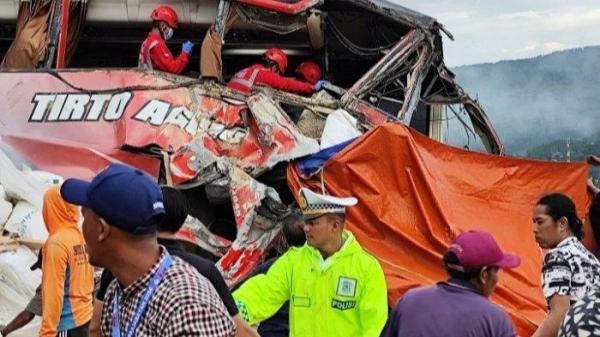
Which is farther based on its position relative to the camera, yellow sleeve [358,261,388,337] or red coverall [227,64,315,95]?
red coverall [227,64,315,95]

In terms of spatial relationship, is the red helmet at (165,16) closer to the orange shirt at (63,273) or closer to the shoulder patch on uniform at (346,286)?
the orange shirt at (63,273)

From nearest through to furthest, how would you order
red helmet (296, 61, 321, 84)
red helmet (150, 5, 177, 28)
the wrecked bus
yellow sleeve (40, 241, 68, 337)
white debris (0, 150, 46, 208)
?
yellow sleeve (40, 241, 68, 337)
the wrecked bus
white debris (0, 150, 46, 208)
red helmet (150, 5, 177, 28)
red helmet (296, 61, 321, 84)

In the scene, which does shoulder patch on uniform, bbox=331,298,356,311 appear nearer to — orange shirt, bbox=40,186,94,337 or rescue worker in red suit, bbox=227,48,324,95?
orange shirt, bbox=40,186,94,337

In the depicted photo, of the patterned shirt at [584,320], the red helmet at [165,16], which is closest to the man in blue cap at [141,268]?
the patterned shirt at [584,320]

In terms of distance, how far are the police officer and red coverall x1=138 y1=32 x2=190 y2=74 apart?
6192mm

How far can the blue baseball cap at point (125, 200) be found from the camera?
2402 mm

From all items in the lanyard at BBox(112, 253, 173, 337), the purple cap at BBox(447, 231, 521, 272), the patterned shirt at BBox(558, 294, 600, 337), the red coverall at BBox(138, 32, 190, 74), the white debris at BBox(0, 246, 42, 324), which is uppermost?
the patterned shirt at BBox(558, 294, 600, 337)

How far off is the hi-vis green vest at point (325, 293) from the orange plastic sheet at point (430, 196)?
346 centimetres

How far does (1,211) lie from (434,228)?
3.97 metres

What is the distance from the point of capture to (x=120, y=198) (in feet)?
7.88

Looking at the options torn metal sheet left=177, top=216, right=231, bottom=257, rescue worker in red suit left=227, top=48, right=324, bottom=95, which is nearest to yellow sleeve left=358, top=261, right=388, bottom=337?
torn metal sheet left=177, top=216, right=231, bottom=257

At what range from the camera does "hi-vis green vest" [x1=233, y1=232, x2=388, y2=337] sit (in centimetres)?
436

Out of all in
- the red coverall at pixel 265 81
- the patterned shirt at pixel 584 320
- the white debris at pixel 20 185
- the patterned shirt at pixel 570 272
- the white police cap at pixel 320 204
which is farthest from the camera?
the red coverall at pixel 265 81

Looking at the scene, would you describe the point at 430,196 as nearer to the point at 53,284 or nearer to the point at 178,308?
the point at 53,284
